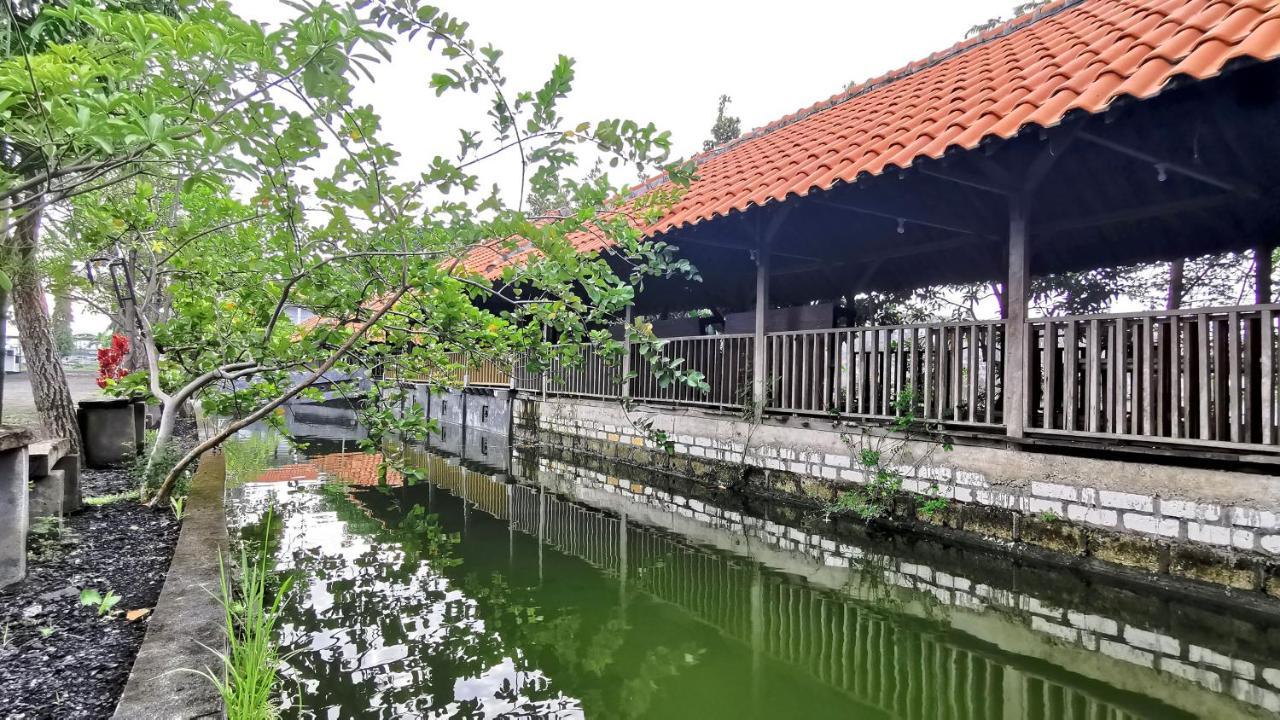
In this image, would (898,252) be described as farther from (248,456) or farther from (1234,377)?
(248,456)

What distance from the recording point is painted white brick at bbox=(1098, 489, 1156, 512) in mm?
3945

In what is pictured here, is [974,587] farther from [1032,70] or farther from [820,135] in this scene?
[820,135]

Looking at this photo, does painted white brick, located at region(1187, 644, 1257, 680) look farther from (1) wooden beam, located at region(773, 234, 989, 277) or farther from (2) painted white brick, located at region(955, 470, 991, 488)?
(1) wooden beam, located at region(773, 234, 989, 277)

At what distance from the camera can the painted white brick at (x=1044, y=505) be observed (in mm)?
4363

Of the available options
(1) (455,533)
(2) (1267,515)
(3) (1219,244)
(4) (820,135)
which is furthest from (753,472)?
(3) (1219,244)

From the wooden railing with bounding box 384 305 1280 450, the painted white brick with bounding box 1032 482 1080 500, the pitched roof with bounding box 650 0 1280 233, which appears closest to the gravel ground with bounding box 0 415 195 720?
the wooden railing with bounding box 384 305 1280 450

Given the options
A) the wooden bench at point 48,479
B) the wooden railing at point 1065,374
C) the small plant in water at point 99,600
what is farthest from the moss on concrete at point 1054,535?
the wooden bench at point 48,479

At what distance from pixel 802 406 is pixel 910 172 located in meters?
2.69

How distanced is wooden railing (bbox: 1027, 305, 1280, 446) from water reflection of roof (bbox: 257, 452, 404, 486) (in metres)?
6.53

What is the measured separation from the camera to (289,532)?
5.18 meters

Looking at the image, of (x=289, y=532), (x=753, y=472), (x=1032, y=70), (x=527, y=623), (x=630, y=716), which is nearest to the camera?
(x=630, y=716)

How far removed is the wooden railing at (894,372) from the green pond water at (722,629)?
110 centimetres

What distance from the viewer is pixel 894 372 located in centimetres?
558

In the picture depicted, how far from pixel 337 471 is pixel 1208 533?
855 centimetres
